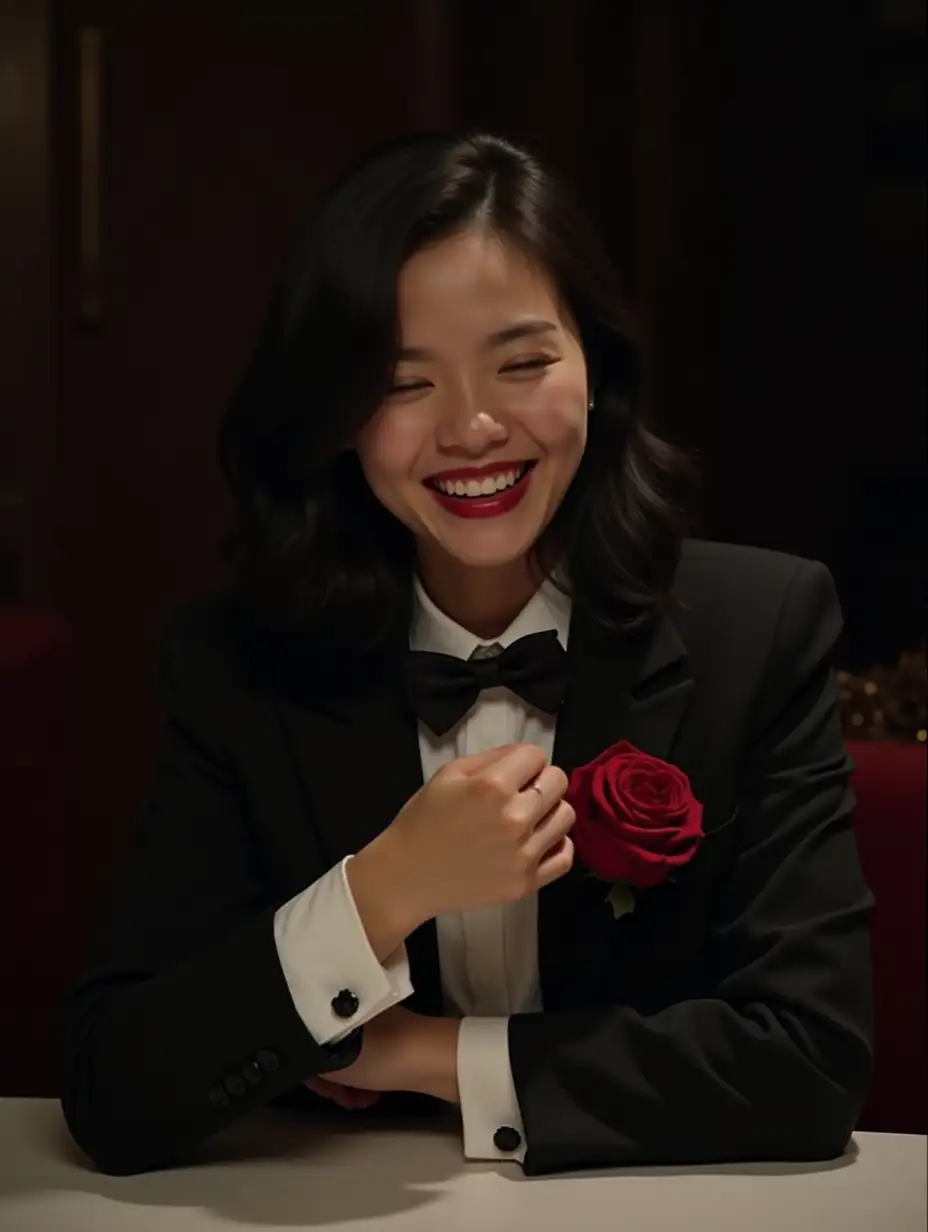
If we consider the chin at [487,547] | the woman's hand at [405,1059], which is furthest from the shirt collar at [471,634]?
the woman's hand at [405,1059]

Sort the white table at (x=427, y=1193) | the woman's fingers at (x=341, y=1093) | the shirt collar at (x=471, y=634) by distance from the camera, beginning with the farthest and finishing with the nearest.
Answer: the shirt collar at (x=471, y=634) → the woman's fingers at (x=341, y=1093) → the white table at (x=427, y=1193)

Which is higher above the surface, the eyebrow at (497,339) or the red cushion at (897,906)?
the eyebrow at (497,339)

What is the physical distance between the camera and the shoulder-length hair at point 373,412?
1394 millimetres

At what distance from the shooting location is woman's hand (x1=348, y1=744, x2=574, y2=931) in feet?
4.23

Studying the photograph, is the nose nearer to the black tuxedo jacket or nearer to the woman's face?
the woman's face

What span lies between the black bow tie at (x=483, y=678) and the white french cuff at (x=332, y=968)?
18 centimetres

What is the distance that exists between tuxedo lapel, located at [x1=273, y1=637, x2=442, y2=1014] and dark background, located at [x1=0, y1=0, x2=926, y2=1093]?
95 cm

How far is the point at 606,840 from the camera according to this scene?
1.33 m

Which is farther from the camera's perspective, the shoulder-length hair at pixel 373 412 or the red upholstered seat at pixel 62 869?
the red upholstered seat at pixel 62 869

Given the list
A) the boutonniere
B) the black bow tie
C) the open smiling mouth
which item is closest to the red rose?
the boutonniere

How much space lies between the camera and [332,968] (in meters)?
1.32

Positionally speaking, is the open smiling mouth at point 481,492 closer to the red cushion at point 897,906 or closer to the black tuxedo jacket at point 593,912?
the black tuxedo jacket at point 593,912

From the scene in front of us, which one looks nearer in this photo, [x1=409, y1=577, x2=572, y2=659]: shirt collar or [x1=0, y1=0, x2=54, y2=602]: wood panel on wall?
[x1=409, y1=577, x2=572, y2=659]: shirt collar

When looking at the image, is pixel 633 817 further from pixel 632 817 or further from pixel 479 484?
pixel 479 484
